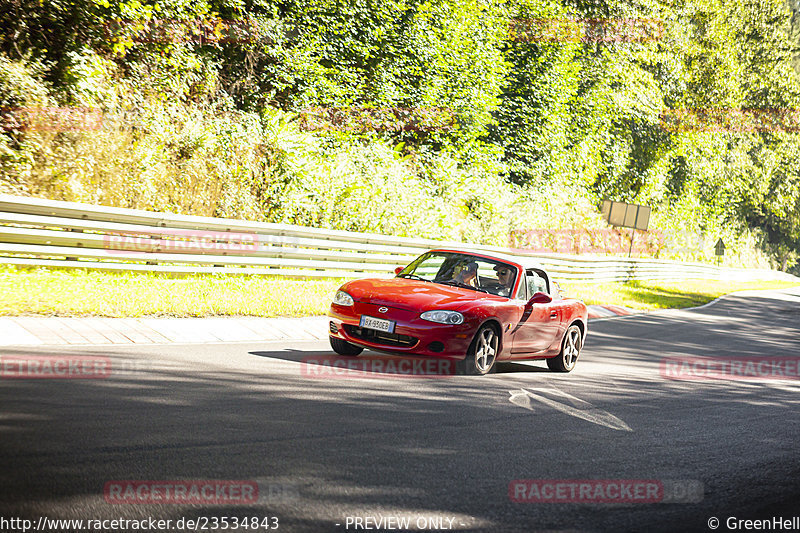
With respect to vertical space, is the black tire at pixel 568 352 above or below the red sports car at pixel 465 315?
below

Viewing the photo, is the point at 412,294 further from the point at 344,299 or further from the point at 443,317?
the point at 344,299

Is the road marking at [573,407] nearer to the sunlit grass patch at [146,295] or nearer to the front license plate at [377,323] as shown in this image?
the front license plate at [377,323]

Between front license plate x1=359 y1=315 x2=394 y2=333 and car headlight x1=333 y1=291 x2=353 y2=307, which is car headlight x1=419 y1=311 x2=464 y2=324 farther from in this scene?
car headlight x1=333 y1=291 x2=353 y2=307

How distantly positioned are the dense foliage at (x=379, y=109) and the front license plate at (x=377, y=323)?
22.7 ft

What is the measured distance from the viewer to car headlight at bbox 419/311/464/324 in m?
8.94

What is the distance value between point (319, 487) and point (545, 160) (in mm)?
33792

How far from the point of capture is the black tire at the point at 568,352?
1105 centimetres

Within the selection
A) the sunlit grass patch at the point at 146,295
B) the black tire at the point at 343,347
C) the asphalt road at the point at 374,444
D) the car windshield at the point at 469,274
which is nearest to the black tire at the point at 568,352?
the asphalt road at the point at 374,444

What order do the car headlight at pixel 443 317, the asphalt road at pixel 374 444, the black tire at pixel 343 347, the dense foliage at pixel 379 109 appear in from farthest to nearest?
1. the dense foliage at pixel 379 109
2. the black tire at pixel 343 347
3. the car headlight at pixel 443 317
4. the asphalt road at pixel 374 444

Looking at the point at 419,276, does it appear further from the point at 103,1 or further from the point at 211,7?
the point at 211,7

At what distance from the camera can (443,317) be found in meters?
8.97

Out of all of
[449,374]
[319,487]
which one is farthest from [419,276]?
[319,487]

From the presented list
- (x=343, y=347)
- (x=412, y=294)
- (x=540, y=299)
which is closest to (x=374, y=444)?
(x=412, y=294)

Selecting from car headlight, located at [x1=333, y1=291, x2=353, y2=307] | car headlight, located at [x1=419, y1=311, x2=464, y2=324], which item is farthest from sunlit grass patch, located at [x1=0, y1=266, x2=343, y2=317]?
car headlight, located at [x1=419, y1=311, x2=464, y2=324]
